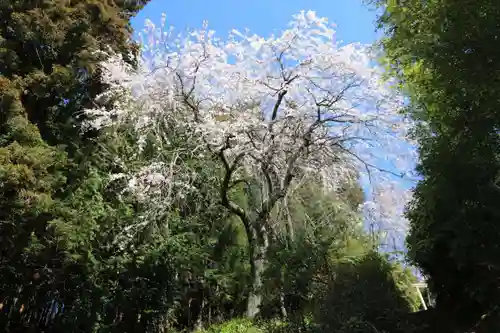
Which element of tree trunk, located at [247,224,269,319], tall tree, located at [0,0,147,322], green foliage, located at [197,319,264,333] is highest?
tall tree, located at [0,0,147,322]

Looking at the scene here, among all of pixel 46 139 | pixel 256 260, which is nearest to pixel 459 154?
pixel 256 260

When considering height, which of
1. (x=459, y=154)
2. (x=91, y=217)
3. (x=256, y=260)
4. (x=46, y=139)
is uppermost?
(x=46, y=139)

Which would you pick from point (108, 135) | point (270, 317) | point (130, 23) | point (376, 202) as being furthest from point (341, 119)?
point (130, 23)

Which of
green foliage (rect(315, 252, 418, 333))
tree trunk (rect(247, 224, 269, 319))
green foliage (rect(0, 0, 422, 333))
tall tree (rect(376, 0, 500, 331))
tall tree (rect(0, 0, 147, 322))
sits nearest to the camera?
tall tree (rect(376, 0, 500, 331))

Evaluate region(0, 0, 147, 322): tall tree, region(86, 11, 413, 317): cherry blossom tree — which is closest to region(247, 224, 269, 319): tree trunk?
region(86, 11, 413, 317): cherry blossom tree

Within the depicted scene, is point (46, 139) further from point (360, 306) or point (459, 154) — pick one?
point (459, 154)

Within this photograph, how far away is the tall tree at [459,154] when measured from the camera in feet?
11.1

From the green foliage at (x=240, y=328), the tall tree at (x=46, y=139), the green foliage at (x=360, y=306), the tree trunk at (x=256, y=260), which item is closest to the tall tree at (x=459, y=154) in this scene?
the green foliage at (x=360, y=306)

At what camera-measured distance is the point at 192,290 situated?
29.9 feet

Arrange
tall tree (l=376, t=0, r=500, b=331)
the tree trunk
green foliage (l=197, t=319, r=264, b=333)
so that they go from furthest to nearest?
the tree trunk < green foliage (l=197, t=319, r=264, b=333) < tall tree (l=376, t=0, r=500, b=331)

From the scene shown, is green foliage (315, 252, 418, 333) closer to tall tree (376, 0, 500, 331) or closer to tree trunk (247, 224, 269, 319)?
tall tree (376, 0, 500, 331)

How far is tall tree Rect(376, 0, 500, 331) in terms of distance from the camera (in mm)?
3389

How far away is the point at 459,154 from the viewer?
149 inches

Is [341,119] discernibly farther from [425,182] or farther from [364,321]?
[364,321]
